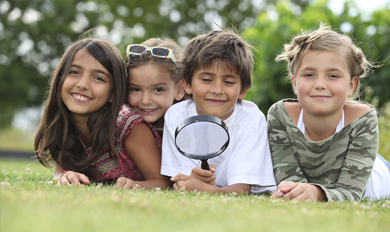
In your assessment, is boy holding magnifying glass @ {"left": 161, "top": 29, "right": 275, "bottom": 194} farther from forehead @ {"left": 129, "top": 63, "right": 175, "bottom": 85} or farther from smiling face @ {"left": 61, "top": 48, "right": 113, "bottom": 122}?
smiling face @ {"left": 61, "top": 48, "right": 113, "bottom": 122}

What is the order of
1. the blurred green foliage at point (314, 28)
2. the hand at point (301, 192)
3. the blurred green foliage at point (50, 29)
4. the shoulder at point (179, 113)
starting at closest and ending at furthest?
the hand at point (301, 192), the shoulder at point (179, 113), the blurred green foliage at point (314, 28), the blurred green foliage at point (50, 29)

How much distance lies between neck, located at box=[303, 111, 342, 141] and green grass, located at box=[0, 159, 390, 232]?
1631mm

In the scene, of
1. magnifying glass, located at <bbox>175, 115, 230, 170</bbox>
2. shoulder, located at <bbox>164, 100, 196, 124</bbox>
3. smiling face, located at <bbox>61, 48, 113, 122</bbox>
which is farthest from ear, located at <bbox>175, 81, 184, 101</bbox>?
magnifying glass, located at <bbox>175, 115, 230, 170</bbox>

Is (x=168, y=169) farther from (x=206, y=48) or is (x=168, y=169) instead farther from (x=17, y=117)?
(x=17, y=117)

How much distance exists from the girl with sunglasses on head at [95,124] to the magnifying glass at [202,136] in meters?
1.33

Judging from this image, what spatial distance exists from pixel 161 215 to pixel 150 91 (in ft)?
10.5

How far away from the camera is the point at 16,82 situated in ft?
98.7

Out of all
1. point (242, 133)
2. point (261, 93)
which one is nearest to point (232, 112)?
point (242, 133)

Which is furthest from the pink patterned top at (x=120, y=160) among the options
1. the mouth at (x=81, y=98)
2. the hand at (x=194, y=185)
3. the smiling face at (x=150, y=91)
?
the hand at (x=194, y=185)

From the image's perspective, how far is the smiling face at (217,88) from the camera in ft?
15.7

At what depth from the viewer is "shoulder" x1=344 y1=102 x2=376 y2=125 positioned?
16.0 feet

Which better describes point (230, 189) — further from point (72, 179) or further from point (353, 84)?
point (353, 84)

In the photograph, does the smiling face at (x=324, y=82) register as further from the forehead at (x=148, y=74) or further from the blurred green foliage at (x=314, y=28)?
the blurred green foliage at (x=314, y=28)

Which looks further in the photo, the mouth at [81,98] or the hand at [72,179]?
the mouth at [81,98]
